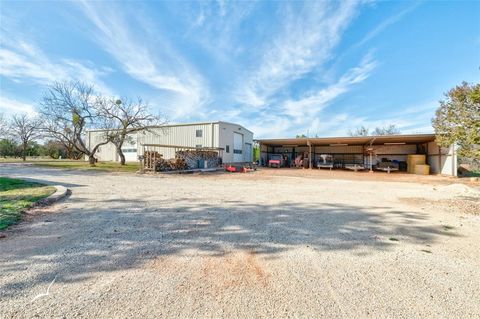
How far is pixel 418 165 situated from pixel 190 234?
72.8 feet

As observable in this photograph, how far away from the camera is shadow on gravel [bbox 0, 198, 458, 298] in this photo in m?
2.54

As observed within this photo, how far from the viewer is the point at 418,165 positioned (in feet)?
60.9

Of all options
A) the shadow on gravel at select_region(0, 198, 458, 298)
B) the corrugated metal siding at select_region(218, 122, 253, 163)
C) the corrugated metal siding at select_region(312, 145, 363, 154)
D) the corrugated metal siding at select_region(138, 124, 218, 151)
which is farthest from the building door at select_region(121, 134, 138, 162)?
the shadow on gravel at select_region(0, 198, 458, 298)

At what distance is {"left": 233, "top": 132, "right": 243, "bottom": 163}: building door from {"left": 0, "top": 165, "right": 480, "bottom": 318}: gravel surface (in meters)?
20.0

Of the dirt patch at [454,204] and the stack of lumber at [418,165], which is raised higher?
the stack of lumber at [418,165]

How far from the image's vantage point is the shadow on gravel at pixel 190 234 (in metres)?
2.54

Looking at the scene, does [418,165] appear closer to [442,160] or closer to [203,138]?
[442,160]

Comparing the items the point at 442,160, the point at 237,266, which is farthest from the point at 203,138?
the point at 442,160

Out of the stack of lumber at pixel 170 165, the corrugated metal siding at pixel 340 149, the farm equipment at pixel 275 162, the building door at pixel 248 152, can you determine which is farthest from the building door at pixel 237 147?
the corrugated metal siding at pixel 340 149

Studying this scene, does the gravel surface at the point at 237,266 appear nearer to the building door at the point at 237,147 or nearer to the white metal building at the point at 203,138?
the white metal building at the point at 203,138

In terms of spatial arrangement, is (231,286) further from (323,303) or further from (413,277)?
(413,277)

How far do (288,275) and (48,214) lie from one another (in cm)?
505

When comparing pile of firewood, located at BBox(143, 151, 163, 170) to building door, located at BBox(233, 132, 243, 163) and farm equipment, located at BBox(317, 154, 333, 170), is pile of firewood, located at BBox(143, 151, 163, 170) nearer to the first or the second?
building door, located at BBox(233, 132, 243, 163)

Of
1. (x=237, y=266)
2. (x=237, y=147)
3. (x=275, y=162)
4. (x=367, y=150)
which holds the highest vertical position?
(x=237, y=147)
